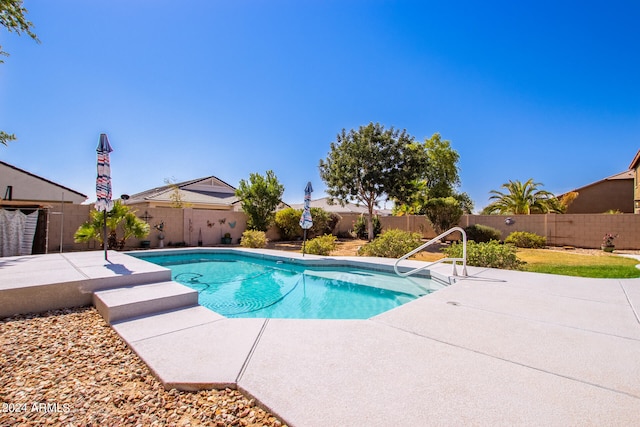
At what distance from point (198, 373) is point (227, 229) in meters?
14.8

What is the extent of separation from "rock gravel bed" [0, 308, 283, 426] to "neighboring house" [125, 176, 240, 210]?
1816 centimetres

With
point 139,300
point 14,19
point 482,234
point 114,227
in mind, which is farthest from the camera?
point 482,234

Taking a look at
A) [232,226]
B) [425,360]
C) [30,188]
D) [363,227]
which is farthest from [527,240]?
[30,188]

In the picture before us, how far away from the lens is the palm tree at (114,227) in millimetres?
11562

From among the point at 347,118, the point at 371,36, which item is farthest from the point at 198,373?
the point at 347,118

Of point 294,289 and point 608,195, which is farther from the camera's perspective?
point 608,195

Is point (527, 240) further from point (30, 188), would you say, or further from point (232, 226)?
point (30, 188)

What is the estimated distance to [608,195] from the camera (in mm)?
25266

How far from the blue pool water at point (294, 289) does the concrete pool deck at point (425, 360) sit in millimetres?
1650

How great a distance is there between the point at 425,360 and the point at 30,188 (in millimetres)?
24492

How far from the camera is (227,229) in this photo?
54.7 ft

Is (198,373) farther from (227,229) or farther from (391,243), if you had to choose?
(227,229)

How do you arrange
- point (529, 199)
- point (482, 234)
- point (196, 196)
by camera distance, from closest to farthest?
point (482, 234) < point (196, 196) < point (529, 199)

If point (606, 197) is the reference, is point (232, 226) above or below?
below
